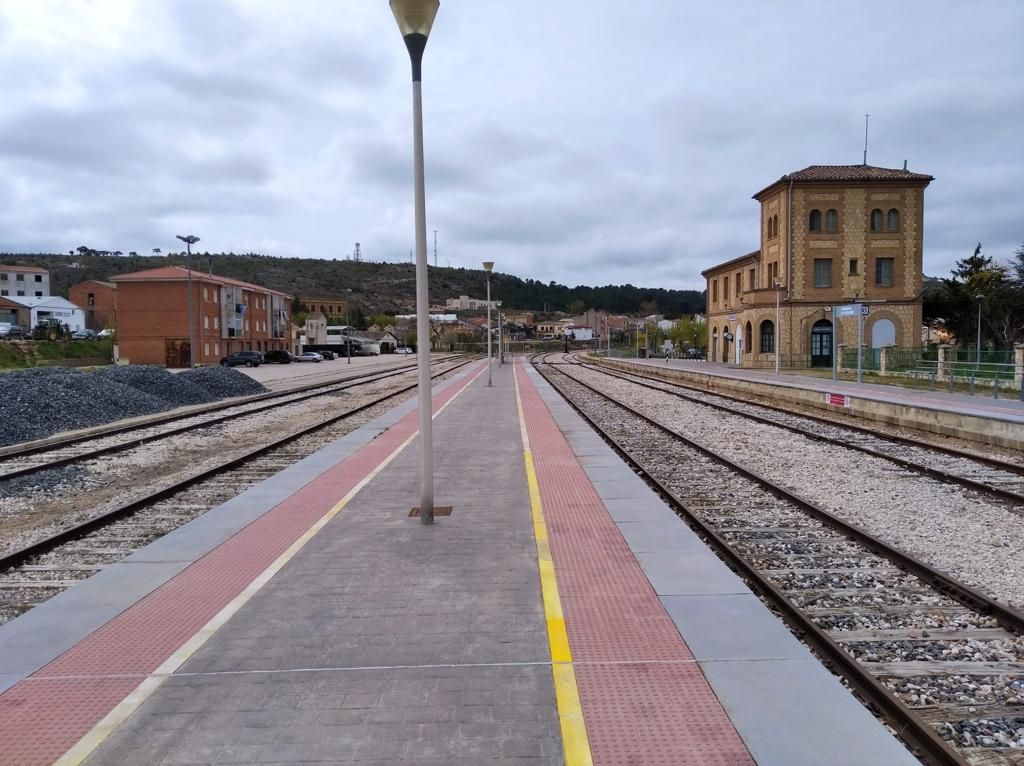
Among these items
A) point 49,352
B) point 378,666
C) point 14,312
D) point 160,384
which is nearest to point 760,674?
point 378,666

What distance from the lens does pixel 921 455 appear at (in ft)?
48.5

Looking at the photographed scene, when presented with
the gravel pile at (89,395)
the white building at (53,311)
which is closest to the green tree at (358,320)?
the white building at (53,311)

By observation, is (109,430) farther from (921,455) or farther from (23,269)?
(23,269)

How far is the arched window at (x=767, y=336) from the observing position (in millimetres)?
50875

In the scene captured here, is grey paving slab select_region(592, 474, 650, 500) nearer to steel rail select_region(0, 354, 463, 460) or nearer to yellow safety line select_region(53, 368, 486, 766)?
yellow safety line select_region(53, 368, 486, 766)

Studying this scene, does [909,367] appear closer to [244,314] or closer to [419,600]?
[419,600]

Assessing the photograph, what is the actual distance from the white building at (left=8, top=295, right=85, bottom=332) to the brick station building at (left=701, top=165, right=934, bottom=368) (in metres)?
91.0

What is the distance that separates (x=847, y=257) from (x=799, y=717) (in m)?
50.1

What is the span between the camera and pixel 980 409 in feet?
67.5

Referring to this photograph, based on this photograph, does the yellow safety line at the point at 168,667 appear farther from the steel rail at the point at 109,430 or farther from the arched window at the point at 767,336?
the arched window at the point at 767,336

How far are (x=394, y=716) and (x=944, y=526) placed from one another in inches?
297

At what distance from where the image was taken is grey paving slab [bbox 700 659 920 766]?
11.7ft

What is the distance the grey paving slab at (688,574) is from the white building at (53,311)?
Answer: 360 feet

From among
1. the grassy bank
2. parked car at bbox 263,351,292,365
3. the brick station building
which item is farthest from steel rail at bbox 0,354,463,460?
parked car at bbox 263,351,292,365
